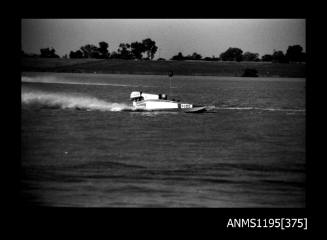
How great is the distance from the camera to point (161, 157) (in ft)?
69.6

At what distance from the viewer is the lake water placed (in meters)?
14.3

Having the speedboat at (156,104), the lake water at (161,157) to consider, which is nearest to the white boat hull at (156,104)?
the speedboat at (156,104)

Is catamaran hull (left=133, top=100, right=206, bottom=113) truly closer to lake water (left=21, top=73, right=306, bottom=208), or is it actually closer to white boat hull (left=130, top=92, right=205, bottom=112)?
white boat hull (left=130, top=92, right=205, bottom=112)

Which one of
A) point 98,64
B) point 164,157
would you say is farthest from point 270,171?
point 98,64

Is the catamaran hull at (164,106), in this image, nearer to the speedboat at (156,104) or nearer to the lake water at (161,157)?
the speedboat at (156,104)

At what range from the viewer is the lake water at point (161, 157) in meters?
14.3

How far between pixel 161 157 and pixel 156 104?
10.7m

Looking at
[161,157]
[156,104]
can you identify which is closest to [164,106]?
[156,104]

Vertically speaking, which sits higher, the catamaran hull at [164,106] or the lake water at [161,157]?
the catamaran hull at [164,106]

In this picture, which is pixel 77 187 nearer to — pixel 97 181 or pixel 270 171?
pixel 97 181

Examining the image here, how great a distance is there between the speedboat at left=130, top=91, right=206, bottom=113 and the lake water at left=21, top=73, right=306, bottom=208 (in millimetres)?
369

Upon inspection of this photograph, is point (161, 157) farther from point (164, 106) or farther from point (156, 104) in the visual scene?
point (164, 106)

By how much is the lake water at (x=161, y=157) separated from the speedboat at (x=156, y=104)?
1.21ft

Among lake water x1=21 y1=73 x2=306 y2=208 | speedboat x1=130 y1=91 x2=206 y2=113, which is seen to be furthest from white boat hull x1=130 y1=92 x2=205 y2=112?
lake water x1=21 y1=73 x2=306 y2=208
